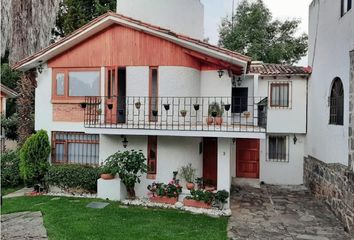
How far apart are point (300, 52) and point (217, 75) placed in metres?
23.3

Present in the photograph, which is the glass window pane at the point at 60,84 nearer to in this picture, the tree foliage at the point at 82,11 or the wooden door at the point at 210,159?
the wooden door at the point at 210,159

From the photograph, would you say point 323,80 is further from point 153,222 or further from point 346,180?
point 153,222

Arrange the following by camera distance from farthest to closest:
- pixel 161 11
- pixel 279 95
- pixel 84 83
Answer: pixel 279 95
pixel 161 11
pixel 84 83

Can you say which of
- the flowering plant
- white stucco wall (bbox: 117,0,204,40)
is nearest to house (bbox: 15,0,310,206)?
the flowering plant

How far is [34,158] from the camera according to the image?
13.9m

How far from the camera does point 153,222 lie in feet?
32.8

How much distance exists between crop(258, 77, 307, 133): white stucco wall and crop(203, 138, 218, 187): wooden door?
16.1 feet

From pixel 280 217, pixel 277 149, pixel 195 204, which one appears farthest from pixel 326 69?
pixel 195 204

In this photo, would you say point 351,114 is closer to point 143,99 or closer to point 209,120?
point 209,120

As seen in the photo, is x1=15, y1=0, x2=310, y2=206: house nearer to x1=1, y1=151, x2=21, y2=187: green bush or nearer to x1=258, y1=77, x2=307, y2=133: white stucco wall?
x1=1, y1=151, x2=21, y2=187: green bush

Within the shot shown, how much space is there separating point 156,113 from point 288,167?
9.76 metres

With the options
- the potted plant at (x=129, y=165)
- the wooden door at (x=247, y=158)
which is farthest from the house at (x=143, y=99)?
the wooden door at (x=247, y=158)

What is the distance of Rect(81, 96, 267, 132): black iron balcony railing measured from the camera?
41.9ft

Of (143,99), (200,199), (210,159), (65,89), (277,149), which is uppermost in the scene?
(65,89)
